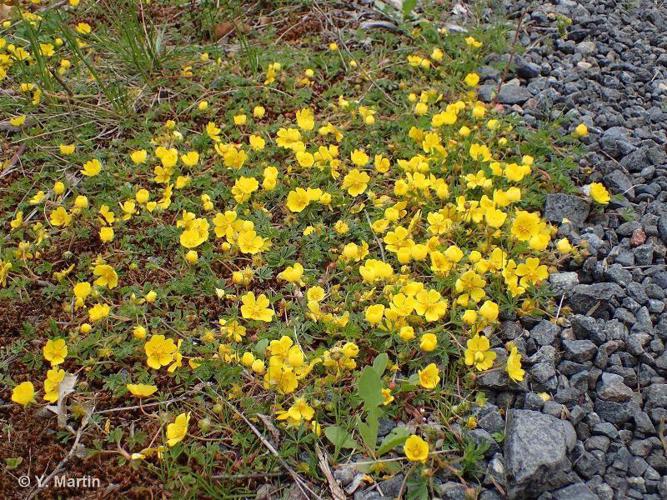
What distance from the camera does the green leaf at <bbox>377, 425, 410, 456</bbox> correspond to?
7.68ft

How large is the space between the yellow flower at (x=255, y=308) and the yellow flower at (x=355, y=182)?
0.89 metres

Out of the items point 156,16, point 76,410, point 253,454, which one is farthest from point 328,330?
point 156,16

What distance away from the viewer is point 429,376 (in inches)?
103

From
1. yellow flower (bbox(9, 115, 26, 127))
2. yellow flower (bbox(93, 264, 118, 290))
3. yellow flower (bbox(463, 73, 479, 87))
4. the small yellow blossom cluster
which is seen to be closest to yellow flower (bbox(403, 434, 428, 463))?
the small yellow blossom cluster

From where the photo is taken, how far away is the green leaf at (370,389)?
7.89 ft

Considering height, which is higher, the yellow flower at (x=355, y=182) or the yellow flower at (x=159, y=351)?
the yellow flower at (x=355, y=182)

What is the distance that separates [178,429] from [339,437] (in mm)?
659

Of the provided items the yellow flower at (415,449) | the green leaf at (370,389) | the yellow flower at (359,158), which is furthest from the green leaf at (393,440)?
the yellow flower at (359,158)

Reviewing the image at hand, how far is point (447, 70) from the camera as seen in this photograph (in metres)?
4.36

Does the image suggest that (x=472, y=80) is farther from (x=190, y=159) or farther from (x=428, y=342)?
(x=428, y=342)

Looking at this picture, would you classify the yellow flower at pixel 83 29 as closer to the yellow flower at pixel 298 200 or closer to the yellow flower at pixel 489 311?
the yellow flower at pixel 298 200

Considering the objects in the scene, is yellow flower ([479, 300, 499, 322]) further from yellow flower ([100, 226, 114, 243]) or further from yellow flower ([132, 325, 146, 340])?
yellow flower ([100, 226, 114, 243])

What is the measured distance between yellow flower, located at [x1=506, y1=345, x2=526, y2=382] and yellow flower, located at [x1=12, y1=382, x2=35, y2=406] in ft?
6.65

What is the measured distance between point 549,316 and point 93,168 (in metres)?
2.64
